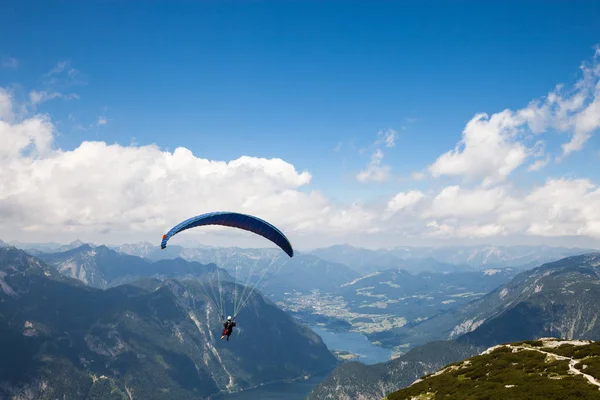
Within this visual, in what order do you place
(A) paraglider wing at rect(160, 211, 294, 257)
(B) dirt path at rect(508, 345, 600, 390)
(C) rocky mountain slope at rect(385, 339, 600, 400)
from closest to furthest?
1. (C) rocky mountain slope at rect(385, 339, 600, 400)
2. (B) dirt path at rect(508, 345, 600, 390)
3. (A) paraglider wing at rect(160, 211, 294, 257)

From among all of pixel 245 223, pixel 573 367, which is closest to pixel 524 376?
pixel 573 367

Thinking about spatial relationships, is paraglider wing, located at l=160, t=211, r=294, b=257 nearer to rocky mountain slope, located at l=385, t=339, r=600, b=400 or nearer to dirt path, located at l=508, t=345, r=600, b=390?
rocky mountain slope, located at l=385, t=339, r=600, b=400

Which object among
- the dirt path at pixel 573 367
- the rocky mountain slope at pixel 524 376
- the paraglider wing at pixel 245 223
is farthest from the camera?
the paraglider wing at pixel 245 223

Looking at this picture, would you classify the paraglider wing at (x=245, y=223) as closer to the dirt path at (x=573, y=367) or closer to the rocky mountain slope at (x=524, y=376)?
the rocky mountain slope at (x=524, y=376)

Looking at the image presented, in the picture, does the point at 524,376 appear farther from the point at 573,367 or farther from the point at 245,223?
the point at 245,223

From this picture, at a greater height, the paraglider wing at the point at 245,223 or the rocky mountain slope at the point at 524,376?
the paraglider wing at the point at 245,223

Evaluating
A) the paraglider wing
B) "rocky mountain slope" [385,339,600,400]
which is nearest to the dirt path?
"rocky mountain slope" [385,339,600,400]

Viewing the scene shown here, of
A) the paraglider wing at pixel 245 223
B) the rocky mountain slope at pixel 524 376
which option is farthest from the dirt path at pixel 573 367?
the paraglider wing at pixel 245 223

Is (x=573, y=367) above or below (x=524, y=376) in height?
above
